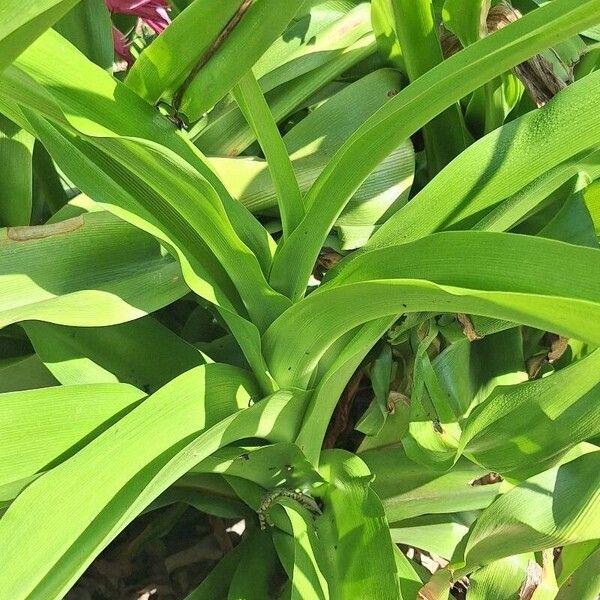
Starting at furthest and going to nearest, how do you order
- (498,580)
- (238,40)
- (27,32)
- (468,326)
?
1. (498,580)
2. (468,326)
3. (238,40)
4. (27,32)

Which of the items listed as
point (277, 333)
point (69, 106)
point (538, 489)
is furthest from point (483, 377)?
point (69, 106)

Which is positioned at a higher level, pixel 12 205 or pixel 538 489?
pixel 12 205

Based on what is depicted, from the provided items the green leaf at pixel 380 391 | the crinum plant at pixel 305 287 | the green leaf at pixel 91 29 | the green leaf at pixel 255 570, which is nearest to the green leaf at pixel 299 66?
the crinum plant at pixel 305 287

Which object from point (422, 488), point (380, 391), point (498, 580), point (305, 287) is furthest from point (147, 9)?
point (498, 580)

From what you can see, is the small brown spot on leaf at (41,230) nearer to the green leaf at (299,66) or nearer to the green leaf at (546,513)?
the green leaf at (299,66)

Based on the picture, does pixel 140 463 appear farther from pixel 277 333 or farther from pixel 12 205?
pixel 12 205

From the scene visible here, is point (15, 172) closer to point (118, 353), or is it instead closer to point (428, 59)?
point (118, 353)
